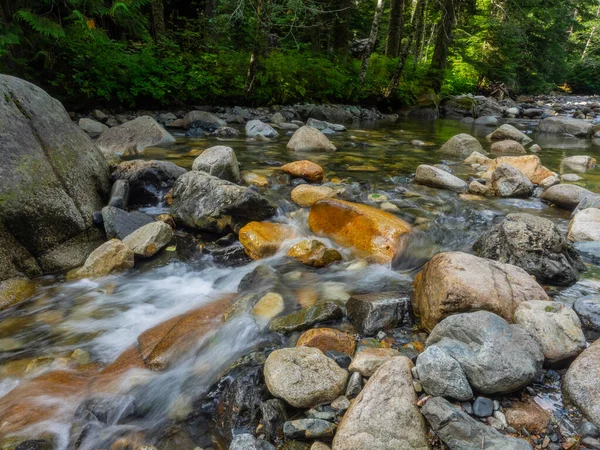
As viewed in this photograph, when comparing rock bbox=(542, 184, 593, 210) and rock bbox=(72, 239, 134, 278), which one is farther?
rock bbox=(542, 184, 593, 210)

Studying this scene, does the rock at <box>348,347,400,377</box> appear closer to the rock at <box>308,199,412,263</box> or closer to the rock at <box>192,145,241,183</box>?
the rock at <box>308,199,412,263</box>

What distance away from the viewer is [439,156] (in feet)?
27.8

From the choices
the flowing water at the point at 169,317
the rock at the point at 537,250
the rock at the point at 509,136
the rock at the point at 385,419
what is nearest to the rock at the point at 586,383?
the flowing water at the point at 169,317

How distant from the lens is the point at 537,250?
3381 mm

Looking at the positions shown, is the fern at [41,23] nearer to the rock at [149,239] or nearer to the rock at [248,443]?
the rock at [149,239]

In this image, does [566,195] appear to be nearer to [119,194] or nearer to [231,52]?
[119,194]

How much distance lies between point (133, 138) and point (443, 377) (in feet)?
23.4

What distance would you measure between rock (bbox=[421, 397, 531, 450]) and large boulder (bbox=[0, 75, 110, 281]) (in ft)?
11.5

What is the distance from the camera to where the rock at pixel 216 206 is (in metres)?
4.44

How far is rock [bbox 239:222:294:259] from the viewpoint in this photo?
13.6 ft

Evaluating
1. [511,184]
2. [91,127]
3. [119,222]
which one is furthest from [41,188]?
[511,184]

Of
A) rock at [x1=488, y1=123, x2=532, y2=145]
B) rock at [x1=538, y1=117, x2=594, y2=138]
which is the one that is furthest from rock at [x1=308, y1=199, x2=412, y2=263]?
rock at [x1=538, y1=117, x2=594, y2=138]

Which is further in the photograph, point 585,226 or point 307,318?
point 585,226

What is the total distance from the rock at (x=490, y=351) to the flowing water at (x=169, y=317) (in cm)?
21
